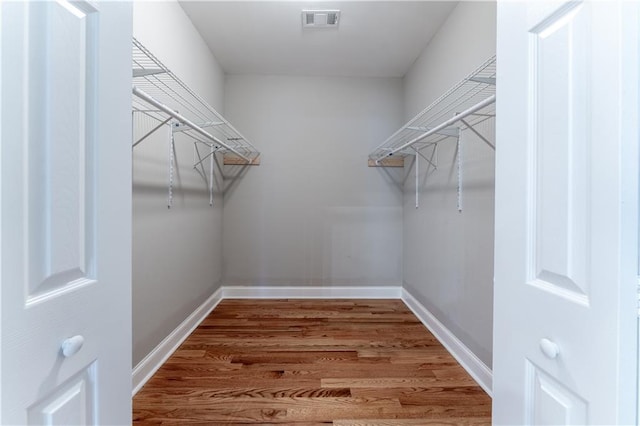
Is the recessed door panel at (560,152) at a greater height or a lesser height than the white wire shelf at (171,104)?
lesser

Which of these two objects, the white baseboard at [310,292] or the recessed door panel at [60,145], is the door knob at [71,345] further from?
the white baseboard at [310,292]

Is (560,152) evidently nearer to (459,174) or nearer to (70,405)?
(70,405)

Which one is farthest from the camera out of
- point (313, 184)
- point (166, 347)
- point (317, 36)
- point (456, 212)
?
point (313, 184)

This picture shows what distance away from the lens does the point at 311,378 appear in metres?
1.59

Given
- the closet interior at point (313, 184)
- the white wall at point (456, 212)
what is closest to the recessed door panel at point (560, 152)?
the closet interior at point (313, 184)

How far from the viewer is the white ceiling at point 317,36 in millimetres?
1932

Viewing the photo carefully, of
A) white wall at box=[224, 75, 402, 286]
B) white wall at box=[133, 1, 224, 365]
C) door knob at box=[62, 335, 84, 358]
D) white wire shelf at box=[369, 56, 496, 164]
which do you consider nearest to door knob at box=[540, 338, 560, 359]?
door knob at box=[62, 335, 84, 358]

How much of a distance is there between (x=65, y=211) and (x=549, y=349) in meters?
0.92

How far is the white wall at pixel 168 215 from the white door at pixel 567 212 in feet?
5.29

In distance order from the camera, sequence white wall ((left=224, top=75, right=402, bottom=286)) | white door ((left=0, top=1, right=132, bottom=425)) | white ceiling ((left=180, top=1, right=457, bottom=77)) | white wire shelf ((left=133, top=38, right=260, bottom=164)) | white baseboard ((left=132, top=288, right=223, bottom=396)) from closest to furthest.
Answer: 1. white door ((left=0, top=1, right=132, bottom=425))
2. white wire shelf ((left=133, top=38, right=260, bottom=164))
3. white baseboard ((left=132, top=288, right=223, bottom=396))
4. white ceiling ((left=180, top=1, right=457, bottom=77))
5. white wall ((left=224, top=75, right=402, bottom=286))

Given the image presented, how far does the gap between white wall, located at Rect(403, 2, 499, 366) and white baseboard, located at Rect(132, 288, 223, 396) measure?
1868 millimetres

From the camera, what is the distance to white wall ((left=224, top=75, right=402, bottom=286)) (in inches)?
115

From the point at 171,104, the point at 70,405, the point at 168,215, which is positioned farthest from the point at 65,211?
the point at 171,104

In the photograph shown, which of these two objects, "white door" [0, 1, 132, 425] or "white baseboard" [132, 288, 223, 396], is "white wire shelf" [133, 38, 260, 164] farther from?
"white baseboard" [132, 288, 223, 396]
